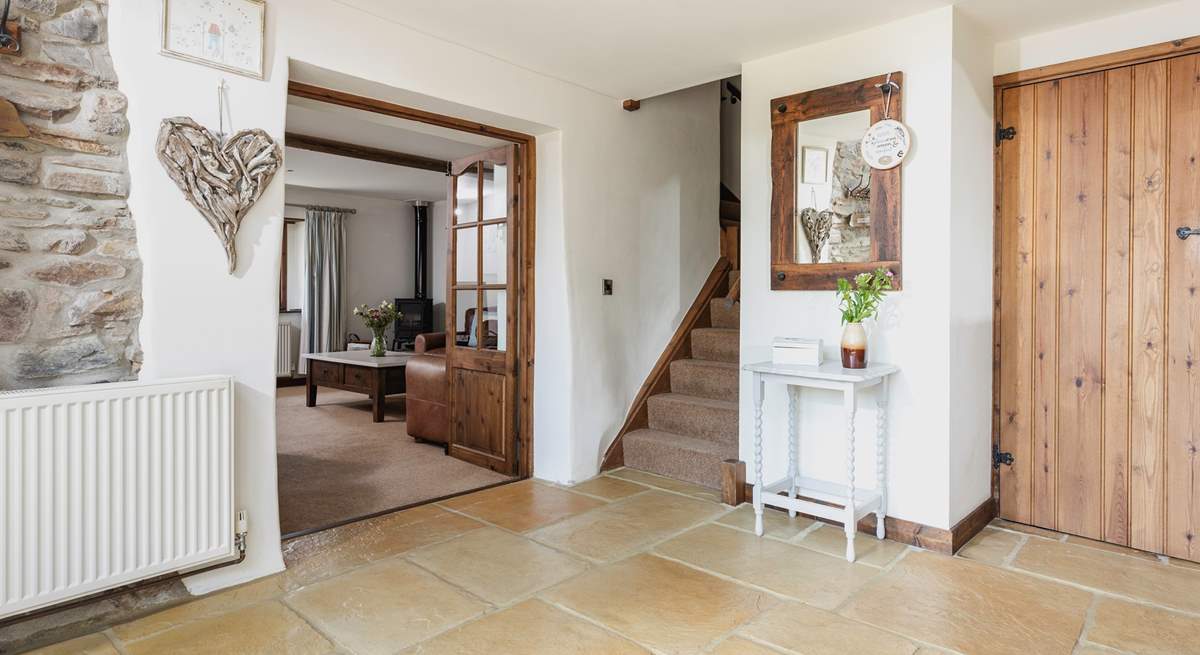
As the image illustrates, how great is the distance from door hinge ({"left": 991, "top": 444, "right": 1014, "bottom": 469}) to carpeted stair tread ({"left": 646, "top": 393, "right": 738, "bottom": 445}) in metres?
1.30

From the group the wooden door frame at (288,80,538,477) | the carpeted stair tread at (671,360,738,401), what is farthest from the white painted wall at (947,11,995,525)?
the wooden door frame at (288,80,538,477)

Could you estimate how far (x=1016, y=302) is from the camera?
3.23 m

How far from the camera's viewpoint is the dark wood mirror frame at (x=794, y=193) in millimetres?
3006

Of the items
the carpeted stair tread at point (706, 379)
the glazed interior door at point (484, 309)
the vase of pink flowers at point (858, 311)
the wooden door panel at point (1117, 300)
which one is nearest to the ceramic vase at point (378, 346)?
the glazed interior door at point (484, 309)

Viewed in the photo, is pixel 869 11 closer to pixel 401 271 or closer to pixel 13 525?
pixel 13 525

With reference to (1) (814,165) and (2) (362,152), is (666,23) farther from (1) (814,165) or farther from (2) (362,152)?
(2) (362,152)

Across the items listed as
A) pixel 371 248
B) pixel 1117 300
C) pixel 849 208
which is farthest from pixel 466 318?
pixel 371 248

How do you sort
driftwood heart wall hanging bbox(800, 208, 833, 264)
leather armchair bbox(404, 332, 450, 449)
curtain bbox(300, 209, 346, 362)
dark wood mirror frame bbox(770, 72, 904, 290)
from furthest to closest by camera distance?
curtain bbox(300, 209, 346, 362) → leather armchair bbox(404, 332, 450, 449) → driftwood heart wall hanging bbox(800, 208, 833, 264) → dark wood mirror frame bbox(770, 72, 904, 290)

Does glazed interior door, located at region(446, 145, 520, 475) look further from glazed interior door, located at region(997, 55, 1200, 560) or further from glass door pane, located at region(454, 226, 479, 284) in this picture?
glazed interior door, located at region(997, 55, 1200, 560)

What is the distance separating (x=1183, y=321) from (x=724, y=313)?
2.51m

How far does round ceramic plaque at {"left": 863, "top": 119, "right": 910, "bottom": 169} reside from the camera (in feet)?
9.68

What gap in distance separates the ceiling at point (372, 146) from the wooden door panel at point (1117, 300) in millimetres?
3060

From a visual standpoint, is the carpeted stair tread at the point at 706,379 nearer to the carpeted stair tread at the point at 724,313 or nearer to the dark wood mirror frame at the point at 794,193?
the carpeted stair tread at the point at 724,313

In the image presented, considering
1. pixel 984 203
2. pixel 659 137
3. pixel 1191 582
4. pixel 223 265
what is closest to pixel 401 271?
pixel 659 137
